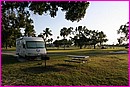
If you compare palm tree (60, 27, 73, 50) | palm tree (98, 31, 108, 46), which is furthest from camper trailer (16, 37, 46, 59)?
palm tree (98, 31, 108, 46)

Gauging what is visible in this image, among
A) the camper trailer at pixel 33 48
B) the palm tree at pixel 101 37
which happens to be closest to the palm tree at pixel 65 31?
the palm tree at pixel 101 37

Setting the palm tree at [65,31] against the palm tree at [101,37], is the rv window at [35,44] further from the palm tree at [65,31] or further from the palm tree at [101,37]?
the palm tree at [101,37]

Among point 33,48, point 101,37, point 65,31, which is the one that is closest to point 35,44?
point 33,48

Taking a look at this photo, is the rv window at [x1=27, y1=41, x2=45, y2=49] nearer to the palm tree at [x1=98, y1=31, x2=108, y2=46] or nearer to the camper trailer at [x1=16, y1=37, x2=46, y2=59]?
the camper trailer at [x1=16, y1=37, x2=46, y2=59]

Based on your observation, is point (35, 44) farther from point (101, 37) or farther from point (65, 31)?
point (101, 37)

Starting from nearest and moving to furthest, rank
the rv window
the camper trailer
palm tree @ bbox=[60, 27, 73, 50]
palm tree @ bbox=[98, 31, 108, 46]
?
the camper trailer, the rv window, palm tree @ bbox=[60, 27, 73, 50], palm tree @ bbox=[98, 31, 108, 46]

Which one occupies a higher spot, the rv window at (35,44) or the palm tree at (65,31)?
the palm tree at (65,31)

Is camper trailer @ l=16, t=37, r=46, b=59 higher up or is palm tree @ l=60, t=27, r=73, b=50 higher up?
palm tree @ l=60, t=27, r=73, b=50

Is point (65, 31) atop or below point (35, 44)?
atop

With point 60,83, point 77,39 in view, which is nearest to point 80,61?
point 60,83

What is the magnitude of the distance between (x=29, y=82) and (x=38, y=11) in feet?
29.7

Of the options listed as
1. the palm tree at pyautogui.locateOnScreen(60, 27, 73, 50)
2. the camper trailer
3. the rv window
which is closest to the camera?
the camper trailer

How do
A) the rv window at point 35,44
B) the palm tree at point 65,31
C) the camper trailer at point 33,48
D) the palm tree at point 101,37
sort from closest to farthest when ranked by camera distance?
the camper trailer at point 33,48, the rv window at point 35,44, the palm tree at point 65,31, the palm tree at point 101,37

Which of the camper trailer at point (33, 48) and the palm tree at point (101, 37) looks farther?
the palm tree at point (101, 37)
